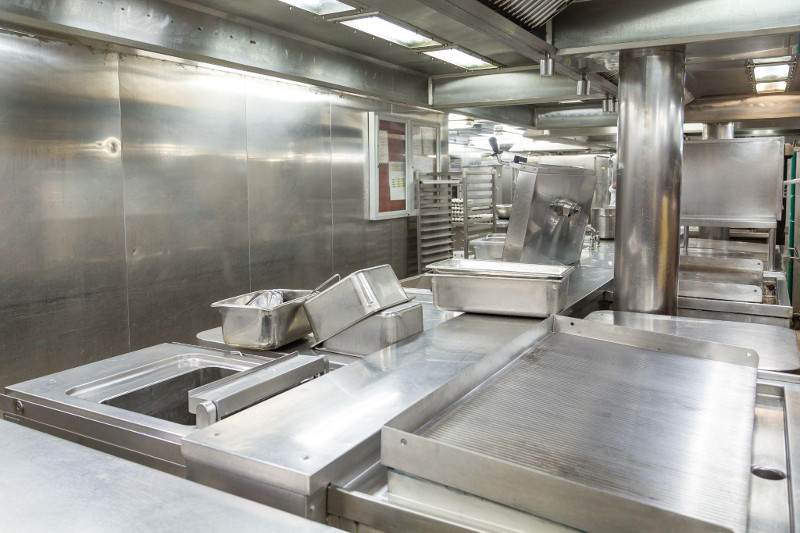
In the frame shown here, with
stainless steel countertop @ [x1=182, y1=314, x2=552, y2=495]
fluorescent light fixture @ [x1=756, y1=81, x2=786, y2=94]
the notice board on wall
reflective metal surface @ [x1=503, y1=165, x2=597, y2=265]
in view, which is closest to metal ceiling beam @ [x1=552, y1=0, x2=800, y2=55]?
reflective metal surface @ [x1=503, y1=165, x2=597, y2=265]

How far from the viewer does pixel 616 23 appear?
277 centimetres

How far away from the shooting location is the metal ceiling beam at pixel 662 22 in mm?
2541

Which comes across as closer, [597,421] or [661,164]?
[597,421]

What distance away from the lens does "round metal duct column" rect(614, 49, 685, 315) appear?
2.77 m

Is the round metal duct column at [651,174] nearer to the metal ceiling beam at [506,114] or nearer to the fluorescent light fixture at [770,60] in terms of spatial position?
the fluorescent light fixture at [770,60]

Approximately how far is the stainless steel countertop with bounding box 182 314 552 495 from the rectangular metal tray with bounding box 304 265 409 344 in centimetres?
15

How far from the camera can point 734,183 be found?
3920 mm

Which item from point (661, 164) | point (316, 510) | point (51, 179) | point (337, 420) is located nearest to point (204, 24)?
point (51, 179)

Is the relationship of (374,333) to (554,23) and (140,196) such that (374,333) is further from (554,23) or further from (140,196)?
(140,196)

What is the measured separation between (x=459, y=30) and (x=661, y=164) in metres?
1.47

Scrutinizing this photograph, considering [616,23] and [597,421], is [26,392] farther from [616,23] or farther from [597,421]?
[616,23]

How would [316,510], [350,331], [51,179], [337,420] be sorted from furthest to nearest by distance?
1. [51,179]
2. [350,331]
3. [337,420]
4. [316,510]

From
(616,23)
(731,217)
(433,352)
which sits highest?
(616,23)

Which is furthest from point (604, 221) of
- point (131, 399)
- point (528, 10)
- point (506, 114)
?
point (131, 399)
